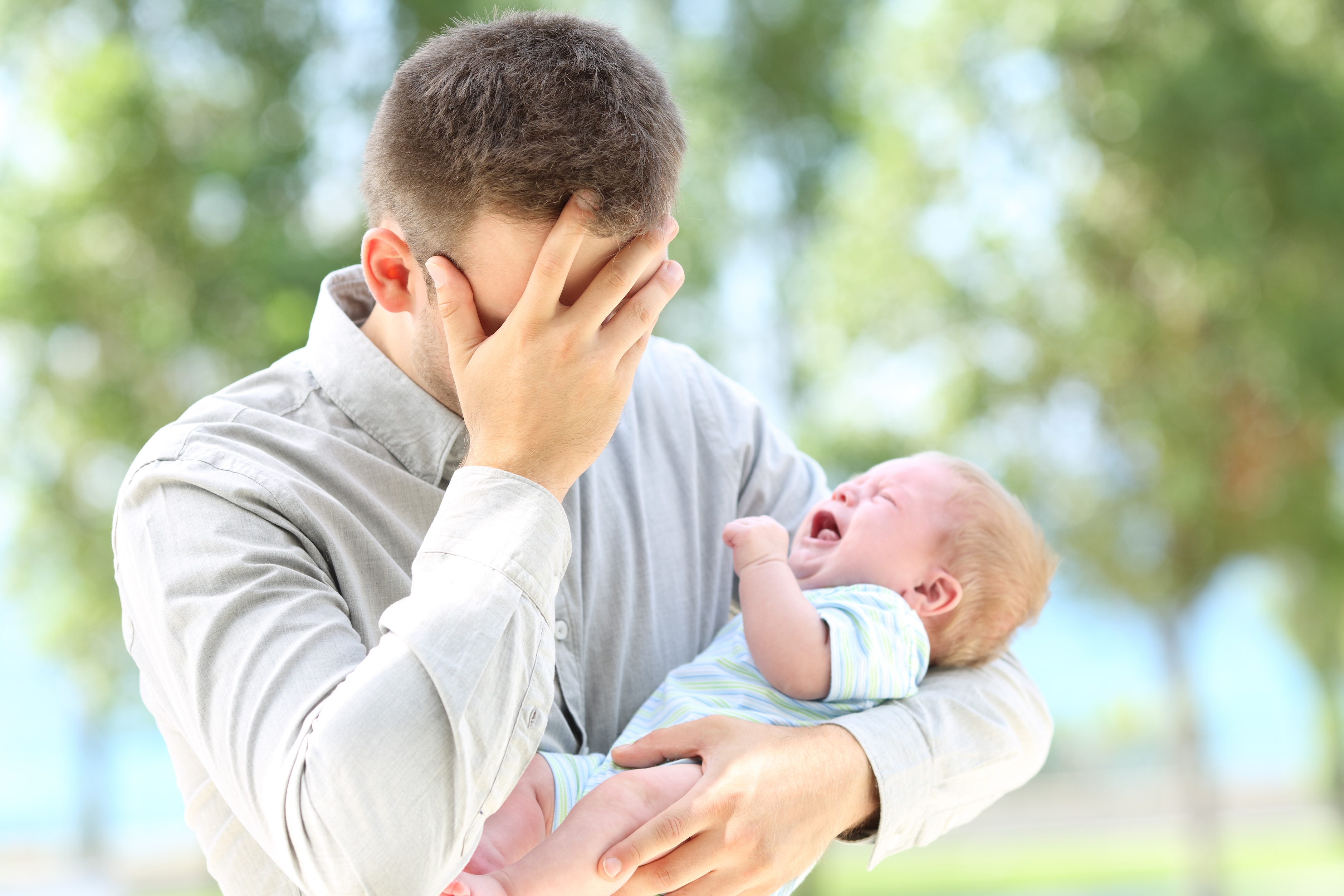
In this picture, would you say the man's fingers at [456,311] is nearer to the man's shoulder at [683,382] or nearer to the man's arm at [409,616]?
the man's arm at [409,616]

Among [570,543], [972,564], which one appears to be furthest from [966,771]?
[570,543]

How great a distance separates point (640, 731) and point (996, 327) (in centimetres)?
757

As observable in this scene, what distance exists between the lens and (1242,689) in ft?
32.6

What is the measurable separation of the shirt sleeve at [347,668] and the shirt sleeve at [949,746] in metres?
0.58

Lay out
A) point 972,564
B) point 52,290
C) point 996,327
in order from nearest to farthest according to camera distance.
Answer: point 972,564
point 52,290
point 996,327

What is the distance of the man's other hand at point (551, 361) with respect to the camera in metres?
1.34

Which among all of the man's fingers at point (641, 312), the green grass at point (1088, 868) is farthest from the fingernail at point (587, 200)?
the green grass at point (1088, 868)

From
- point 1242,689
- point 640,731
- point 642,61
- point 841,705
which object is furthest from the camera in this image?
point 1242,689

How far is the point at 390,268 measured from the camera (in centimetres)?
153

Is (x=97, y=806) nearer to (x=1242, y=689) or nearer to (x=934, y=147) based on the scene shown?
(x=934, y=147)

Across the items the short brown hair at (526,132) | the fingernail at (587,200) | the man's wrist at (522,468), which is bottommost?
the man's wrist at (522,468)

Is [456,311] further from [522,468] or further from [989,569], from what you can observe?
[989,569]

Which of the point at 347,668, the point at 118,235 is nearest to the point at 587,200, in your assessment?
the point at 347,668

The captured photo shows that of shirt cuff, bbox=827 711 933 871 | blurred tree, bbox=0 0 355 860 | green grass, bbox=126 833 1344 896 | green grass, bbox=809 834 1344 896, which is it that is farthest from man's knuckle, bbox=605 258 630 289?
green grass, bbox=809 834 1344 896
